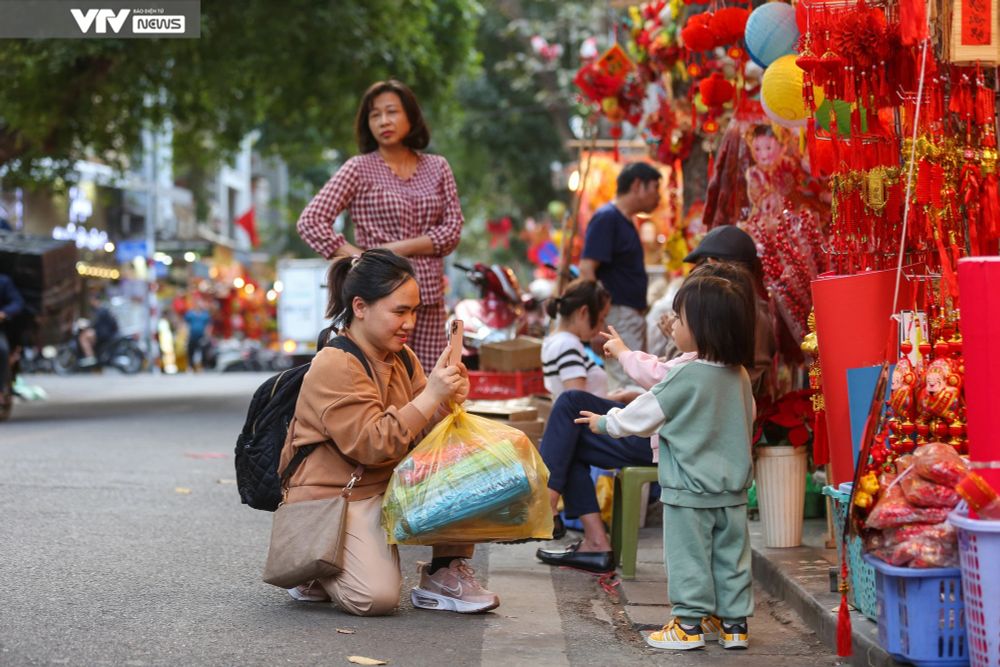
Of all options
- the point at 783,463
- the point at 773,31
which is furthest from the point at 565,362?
the point at 773,31

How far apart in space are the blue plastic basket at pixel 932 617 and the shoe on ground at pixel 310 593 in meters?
2.19

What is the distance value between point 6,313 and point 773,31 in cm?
959

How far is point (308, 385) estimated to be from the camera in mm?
4875

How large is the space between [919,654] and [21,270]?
1270 centimetres

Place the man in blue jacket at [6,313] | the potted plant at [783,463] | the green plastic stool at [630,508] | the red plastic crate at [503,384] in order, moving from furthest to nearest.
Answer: the man in blue jacket at [6,313] < the red plastic crate at [503,384] < the potted plant at [783,463] < the green plastic stool at [630,508]

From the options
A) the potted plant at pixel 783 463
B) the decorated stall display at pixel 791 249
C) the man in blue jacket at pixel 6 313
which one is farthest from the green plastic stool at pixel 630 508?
the man in blue jacket at pixel 6 313

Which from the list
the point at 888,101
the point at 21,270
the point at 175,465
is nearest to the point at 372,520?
the point at 888,101

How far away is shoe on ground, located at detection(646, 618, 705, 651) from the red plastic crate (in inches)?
177

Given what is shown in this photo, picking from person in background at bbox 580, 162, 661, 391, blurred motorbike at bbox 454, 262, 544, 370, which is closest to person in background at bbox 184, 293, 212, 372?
blurred motorbike at bbox 454, 262, 544, 370

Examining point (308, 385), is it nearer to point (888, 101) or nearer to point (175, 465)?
point (888, 101)

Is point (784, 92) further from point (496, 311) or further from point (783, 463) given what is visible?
point (496, 311)

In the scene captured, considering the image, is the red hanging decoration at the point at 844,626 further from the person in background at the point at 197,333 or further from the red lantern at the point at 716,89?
the person in background at the point at 197,333

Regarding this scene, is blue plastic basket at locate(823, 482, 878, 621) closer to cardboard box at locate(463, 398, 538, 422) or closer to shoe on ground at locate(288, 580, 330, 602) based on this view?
shoe on ground at locate(288, 580, 330, 602)

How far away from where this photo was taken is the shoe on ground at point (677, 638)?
14.8 ft
